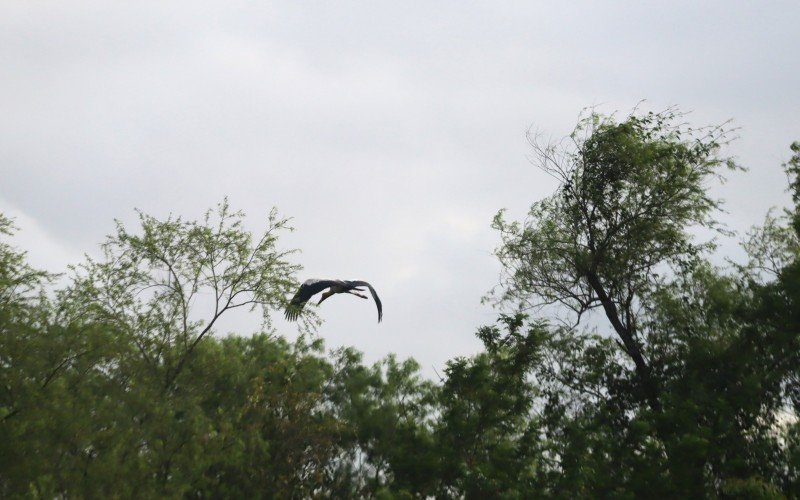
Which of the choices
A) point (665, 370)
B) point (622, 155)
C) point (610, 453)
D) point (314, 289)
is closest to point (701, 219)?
point (622, 155)

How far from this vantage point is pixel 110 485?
1848 centimetres

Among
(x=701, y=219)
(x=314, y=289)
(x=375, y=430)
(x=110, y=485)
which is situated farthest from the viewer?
(x=375, y=430)

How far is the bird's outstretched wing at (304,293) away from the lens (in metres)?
27.2

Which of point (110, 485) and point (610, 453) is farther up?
point (610, 453)

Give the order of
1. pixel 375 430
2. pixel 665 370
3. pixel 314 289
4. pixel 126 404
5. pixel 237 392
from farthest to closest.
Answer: pixel 375 430, pixel 237 392, pixel 314 289, pixel 665 370, pixel 126 404

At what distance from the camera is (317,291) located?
2731cm

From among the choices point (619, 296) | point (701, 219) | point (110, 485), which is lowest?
point (110, 485)

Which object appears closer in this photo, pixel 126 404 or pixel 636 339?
pixel 126 404

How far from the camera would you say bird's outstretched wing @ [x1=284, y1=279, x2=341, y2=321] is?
27188mm

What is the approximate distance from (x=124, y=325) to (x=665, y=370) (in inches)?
543

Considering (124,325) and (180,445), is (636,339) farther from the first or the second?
(124,325)

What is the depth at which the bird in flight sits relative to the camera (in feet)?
89.1

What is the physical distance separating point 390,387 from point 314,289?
324 inches

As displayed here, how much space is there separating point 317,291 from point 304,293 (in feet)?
1.25
